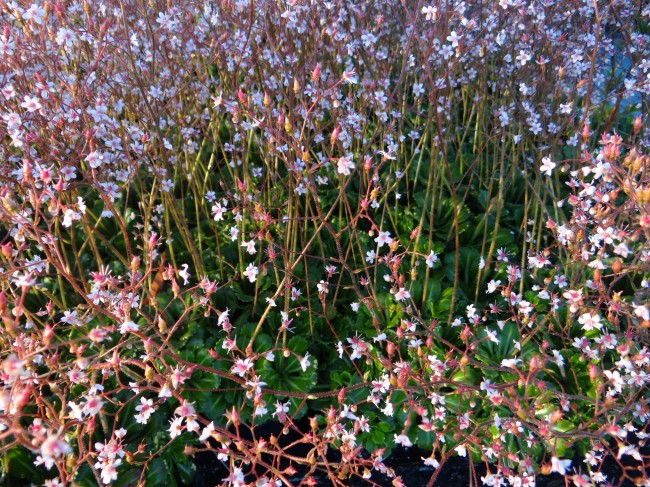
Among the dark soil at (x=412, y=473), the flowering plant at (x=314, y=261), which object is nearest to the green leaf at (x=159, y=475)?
the flowering plant at (x=314, y=261)

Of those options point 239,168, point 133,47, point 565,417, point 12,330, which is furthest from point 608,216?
point 239,168

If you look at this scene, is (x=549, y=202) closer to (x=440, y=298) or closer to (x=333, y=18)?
(x=440, y=298)

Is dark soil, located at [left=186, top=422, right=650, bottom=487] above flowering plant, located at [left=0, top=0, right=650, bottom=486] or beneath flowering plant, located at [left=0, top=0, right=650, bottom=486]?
beneath

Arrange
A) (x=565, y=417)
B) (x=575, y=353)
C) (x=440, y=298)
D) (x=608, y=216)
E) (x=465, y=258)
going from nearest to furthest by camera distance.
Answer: (x=608, y=216) < (x=565, y=417) < (x=575, y=353) < (x=440, y=298) < (x=465, y=258)

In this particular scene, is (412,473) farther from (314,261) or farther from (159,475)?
(314,261)

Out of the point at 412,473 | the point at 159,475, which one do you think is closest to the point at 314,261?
the point at 412,473

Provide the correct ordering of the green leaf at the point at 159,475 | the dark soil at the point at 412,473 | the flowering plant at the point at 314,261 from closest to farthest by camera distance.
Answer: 1. the flowering plant at the point at 314,261
2. the green leaf at the point at 159,475
3. the dark soil at the point at 412,473

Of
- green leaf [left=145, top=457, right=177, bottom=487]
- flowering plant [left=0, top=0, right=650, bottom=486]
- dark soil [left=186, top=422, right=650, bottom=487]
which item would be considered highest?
flowering plant [left=0, top=0, right=650, bottom=486]

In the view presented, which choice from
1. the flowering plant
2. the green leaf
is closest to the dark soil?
the flowering plant

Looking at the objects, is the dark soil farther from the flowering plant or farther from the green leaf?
the green leaf

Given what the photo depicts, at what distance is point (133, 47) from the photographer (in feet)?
7.79

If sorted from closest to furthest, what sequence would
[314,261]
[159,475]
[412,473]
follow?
1. [159,475]
2. [412,473]
3. [314,261]

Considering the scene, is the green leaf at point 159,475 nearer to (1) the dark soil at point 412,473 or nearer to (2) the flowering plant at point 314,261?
(2) the flowering plant at point 314,261

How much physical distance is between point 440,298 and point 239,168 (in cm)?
149
